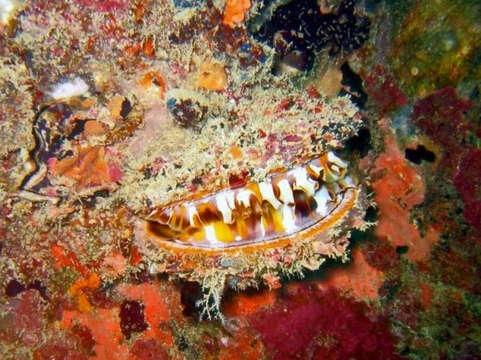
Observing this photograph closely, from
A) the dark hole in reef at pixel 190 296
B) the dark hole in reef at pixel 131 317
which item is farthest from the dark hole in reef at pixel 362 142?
the dark hole in reef at pixel 131 317

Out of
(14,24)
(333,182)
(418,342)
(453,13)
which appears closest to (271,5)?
(453,13)

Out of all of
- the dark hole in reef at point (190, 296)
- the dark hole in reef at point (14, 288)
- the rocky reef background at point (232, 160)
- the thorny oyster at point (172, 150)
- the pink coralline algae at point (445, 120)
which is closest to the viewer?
the thorny oyster at point (172, 150)

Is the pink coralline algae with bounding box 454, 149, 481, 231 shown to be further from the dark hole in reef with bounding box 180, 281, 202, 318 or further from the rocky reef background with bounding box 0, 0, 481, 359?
the dark hole in reef with bounding box 180, 281, 202, 318

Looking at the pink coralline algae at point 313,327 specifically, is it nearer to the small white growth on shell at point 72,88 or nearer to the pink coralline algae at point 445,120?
the pink coralline algae at point 445,120

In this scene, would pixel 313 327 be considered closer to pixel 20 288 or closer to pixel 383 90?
pixel 383 90

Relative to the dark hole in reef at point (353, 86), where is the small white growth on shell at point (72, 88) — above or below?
below

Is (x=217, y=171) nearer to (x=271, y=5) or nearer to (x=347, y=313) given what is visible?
(x=271, y=5)

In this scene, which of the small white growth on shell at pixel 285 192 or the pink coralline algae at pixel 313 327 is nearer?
the small white growth on shell at pixel 285 192
